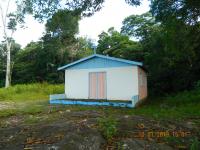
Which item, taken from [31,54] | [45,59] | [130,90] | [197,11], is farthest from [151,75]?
[31,54]

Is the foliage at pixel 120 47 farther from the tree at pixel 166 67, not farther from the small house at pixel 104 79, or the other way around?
the small house at pixel 104 79

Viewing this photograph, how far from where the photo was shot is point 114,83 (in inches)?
603

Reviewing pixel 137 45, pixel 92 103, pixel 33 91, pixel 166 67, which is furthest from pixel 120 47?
pixel 92 103

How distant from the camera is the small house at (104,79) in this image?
14938 millimetres

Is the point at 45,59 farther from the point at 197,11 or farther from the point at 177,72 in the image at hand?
the point at 197,11

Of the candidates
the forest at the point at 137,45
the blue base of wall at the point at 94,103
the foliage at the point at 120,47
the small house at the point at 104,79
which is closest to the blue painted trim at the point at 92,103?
the blue base of wall at the point at 94,103

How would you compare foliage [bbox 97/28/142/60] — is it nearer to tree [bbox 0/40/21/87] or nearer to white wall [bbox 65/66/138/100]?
white wall [bbox 65/66/138/100]

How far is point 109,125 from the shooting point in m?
7.40

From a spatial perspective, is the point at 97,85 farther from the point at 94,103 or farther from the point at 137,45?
the point at 137,45

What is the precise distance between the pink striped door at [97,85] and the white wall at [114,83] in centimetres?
21

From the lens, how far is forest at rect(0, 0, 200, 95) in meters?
10.1

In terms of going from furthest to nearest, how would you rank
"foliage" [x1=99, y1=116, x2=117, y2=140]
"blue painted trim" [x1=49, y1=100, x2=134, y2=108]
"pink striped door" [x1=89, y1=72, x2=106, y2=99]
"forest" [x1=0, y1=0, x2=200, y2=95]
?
"pink striped door" [x1=89, y1=72, x2=106, y2=99] < "blue painted trim" [x1=49, y1=100, x2=134, y2=108] < "forest" [x1=0, y1=0, x2=200, y2=95] < "foliage" [x1=99, y1=116, x2=117, y2=140]

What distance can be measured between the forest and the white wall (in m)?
2.46
